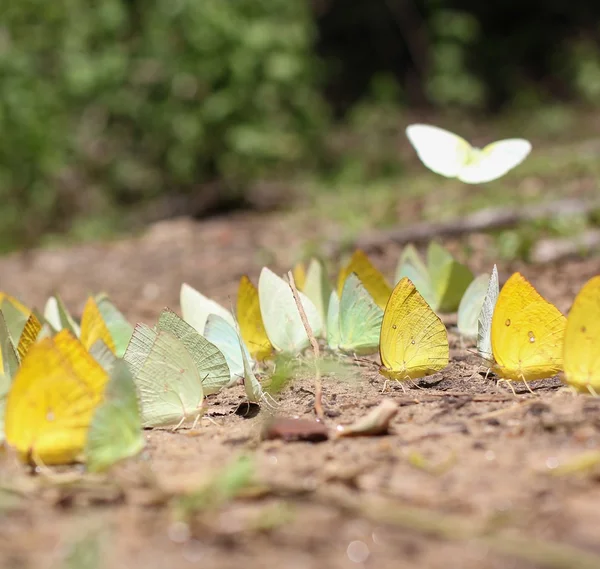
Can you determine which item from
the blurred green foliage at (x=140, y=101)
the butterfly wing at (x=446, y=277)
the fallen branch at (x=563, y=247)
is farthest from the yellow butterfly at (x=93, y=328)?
the blurred green foliage at (x=140, y=101)

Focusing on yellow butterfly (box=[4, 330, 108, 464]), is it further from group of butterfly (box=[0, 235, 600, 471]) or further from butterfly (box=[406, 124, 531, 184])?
butterfly (box=[406, 124, 531, 184])

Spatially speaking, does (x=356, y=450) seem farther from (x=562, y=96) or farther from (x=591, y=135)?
(x=562, y=96)

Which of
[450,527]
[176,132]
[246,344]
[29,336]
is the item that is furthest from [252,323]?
[176,132]

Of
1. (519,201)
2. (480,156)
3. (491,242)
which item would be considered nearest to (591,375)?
(480,156)

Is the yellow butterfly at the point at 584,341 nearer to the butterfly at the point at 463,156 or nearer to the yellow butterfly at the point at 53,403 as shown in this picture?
the butterfly at the point at 463,156

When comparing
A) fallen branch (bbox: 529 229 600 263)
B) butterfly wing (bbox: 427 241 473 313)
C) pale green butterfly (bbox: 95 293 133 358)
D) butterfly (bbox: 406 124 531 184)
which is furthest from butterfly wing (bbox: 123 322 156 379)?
fallen branch (bbox: 529 229 600 263)

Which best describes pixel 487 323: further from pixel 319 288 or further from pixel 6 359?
pixel 6 359
